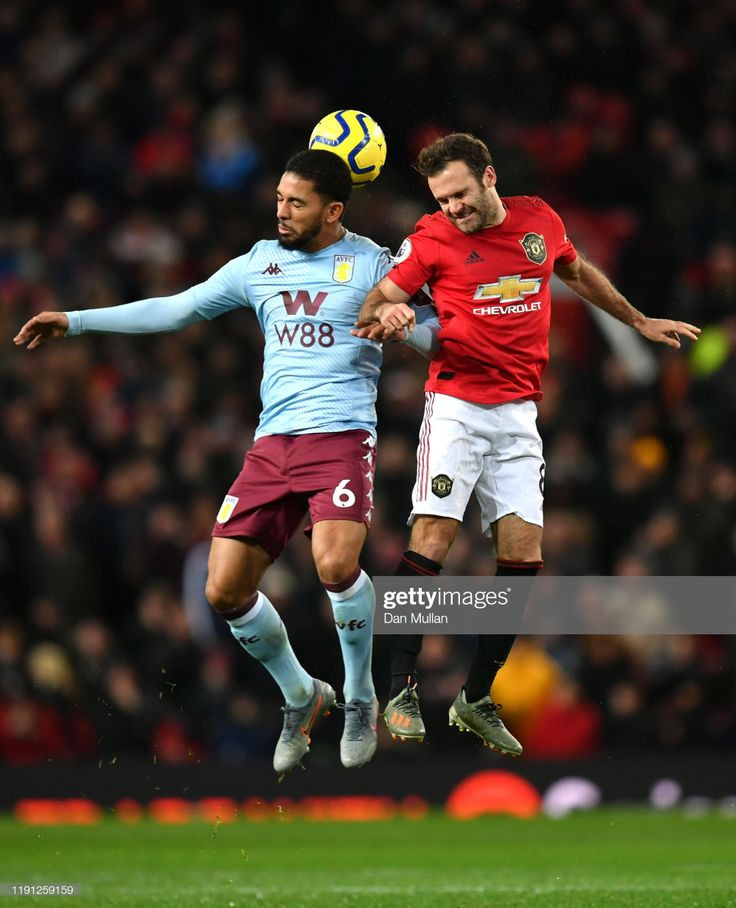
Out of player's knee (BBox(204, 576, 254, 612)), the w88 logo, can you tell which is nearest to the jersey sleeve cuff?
the w88 logo

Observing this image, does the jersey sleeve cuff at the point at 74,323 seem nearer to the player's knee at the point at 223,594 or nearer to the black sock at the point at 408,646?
the player's knee at the point at 223,594

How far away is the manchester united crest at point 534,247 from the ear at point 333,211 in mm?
836

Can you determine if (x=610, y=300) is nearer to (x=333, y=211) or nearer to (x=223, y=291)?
(x=333, y=211)

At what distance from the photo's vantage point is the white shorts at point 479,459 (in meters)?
8.17

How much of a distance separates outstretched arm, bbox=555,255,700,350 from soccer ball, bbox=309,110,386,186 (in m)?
1.01

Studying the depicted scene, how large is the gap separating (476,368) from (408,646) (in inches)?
51.6

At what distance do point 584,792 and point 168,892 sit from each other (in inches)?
204

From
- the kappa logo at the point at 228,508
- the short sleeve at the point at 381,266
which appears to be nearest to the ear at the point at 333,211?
the short sleeve at the point at 381,266

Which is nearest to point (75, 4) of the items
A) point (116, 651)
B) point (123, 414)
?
point (123, 414)

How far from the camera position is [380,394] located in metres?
12.6

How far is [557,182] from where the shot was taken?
13.8 metres

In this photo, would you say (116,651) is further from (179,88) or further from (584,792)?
(179,88)

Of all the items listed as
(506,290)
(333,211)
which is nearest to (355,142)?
(333,211)

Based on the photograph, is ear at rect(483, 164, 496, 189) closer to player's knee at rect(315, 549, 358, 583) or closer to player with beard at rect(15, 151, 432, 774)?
player with beard at rect(15, 151, 432, 774)
